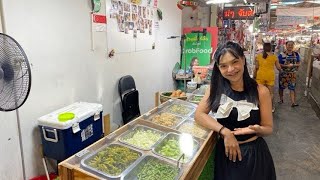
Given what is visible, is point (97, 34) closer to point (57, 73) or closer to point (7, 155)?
point (57, 73)

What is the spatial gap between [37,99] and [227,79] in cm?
191

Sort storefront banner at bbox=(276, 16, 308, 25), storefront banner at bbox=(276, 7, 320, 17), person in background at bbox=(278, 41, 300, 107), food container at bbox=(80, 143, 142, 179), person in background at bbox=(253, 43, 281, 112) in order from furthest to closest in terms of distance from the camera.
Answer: storefront banner at bbox=(276, 16, 308, 25) < storefront banner at bbox=(276, 7, 320, 17) < person in background at bbox=(278, 41, 300, 107) < person in background at bbox=(253, 43, 281, 112) < food container at bbox=(80, 143, 142, 179)

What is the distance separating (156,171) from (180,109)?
1397 millimetres

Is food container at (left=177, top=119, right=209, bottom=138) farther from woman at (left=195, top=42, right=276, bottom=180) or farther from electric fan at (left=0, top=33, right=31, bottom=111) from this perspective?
electric fan at (left=0, top=33, right=31, bottom=111)

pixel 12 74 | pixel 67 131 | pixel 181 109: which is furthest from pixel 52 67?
pixel 181 109

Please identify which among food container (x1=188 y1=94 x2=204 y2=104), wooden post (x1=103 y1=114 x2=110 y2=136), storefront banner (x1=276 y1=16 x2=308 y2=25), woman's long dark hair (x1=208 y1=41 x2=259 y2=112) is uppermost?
storefront banner (x1=276 y1=16 x2=308 y2=25)

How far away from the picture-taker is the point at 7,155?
246 centimetres

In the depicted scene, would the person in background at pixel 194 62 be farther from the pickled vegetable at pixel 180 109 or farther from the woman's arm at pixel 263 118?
the woman's arm at pixel 263 118

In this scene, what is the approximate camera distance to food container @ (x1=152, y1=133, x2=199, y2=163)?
2.03m

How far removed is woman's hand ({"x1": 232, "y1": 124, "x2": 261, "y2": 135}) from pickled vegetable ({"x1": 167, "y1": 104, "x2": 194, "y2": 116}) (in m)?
1.16

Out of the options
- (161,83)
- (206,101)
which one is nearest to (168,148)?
(206,101)

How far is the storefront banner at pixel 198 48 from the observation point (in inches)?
256

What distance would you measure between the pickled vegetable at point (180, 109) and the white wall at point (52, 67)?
3.70 ft

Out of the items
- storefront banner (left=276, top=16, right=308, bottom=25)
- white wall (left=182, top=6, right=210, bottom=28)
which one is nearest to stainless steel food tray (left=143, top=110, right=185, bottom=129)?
white wall (left=182, top=6, right=210, bottom=28)
